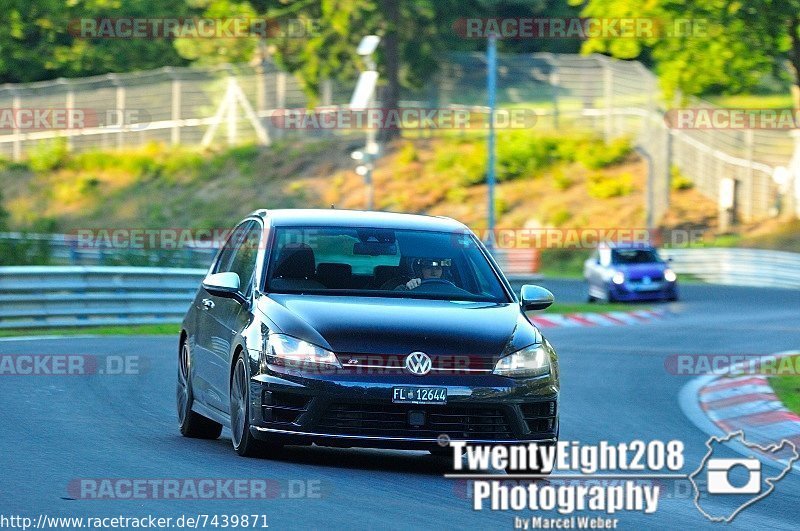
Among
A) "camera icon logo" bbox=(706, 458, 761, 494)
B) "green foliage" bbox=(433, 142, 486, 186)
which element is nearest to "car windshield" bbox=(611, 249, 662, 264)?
"green foliage" bbox=(433, 142, 486, 186)

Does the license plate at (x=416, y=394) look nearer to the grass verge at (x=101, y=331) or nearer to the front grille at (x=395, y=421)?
the front grille at (x=395, y=421)

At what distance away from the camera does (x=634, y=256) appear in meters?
37.5

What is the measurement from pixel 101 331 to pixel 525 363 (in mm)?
14974

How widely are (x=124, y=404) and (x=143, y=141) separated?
53.4 m

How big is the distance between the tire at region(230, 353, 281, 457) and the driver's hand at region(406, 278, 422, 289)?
3.87ft

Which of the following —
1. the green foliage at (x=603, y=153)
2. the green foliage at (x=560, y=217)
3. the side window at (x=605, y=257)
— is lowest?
the green foliage at (x=560, y=217)

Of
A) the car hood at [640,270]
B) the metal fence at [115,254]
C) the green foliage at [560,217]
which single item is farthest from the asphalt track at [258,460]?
the green foliage at [560,217]

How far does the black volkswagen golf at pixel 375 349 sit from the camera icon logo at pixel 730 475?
1052 mm

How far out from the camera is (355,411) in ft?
31.8

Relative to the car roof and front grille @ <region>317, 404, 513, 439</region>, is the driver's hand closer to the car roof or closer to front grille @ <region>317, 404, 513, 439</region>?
the car roof

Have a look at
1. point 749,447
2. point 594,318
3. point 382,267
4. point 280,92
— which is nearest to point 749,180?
point 280,92

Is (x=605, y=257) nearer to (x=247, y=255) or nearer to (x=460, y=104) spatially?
(x=460, y=104)

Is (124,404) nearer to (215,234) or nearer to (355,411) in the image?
(355,411)

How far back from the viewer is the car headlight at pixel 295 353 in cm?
970
